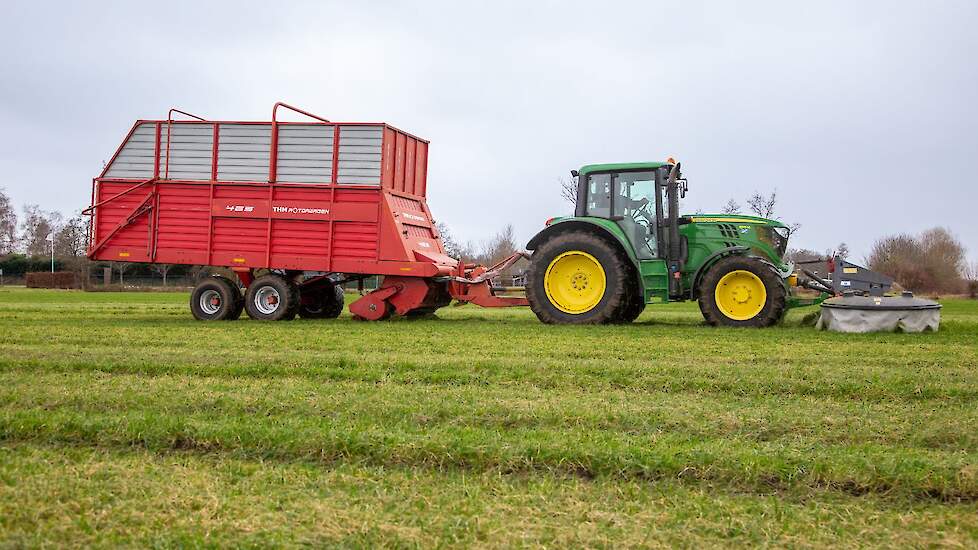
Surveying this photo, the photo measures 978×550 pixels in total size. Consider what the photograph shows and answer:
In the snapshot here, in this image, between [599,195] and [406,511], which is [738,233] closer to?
[599,195]

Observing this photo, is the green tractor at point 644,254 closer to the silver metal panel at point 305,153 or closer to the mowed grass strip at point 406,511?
the silver metal panel at point 305,153

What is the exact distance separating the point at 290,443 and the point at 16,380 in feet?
10.1

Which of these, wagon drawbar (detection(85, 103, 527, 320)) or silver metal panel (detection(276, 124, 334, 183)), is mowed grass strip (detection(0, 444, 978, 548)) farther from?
silver metal panel (detection(276, 124, 334, 183))

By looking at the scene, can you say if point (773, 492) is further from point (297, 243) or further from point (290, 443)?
point (297, 243)

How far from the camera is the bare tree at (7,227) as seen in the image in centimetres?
7894

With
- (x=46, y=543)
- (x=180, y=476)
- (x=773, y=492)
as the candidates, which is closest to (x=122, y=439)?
(x=180, y=476)

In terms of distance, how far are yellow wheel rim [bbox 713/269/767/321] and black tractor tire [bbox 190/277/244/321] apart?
7372 mm

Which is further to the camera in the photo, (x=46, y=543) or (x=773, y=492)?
(x=773, y=492)

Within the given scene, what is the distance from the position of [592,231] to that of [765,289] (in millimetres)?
2534

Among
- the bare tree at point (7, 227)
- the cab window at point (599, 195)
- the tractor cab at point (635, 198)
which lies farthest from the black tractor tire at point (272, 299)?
the bare tree at point (7, 227)

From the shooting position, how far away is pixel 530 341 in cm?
994

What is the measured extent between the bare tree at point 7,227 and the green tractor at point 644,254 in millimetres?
77908

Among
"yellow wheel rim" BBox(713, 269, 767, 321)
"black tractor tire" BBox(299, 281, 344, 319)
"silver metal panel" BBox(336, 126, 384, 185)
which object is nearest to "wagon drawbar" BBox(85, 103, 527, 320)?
"silver metal panel" BBox(336, 126, 384, 185)

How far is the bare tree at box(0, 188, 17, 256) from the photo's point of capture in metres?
78.9
